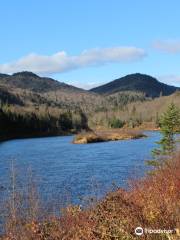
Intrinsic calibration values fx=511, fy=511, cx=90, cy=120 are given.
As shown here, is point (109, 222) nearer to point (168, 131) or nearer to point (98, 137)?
point (168, 131)

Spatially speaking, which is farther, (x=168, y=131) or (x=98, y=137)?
(x=98, y=137)

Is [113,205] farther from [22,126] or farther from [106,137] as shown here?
[22,126]

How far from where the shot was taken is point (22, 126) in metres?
197

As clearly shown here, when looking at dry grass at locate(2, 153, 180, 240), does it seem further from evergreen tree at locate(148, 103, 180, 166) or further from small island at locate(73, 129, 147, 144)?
small island at locate(73, 129, 147, 144)

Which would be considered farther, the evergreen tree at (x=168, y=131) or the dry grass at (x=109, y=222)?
the evergreen tree at (x=168, y=131)

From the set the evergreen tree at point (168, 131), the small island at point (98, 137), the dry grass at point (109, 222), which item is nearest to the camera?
the dry grass at point (109, 222)

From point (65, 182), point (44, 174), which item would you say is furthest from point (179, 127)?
point (44, 174)

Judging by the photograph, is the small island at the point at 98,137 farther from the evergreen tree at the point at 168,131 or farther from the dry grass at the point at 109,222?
the dry grass at the point at 109,222

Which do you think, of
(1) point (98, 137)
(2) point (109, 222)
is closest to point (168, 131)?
(2) point (109, 222)

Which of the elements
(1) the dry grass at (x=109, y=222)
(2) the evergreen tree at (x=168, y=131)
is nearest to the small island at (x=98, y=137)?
(2) the evergreen tree at (x=168, y=131)

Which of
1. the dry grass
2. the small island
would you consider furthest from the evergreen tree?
the small island

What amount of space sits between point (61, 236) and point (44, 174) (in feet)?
126

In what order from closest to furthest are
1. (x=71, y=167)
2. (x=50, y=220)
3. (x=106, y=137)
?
(x=50, y=220) < (x=71, y=167) < (x=106, y=137)

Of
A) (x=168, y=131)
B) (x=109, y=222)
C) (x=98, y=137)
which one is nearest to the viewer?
(x=109, y=222)
